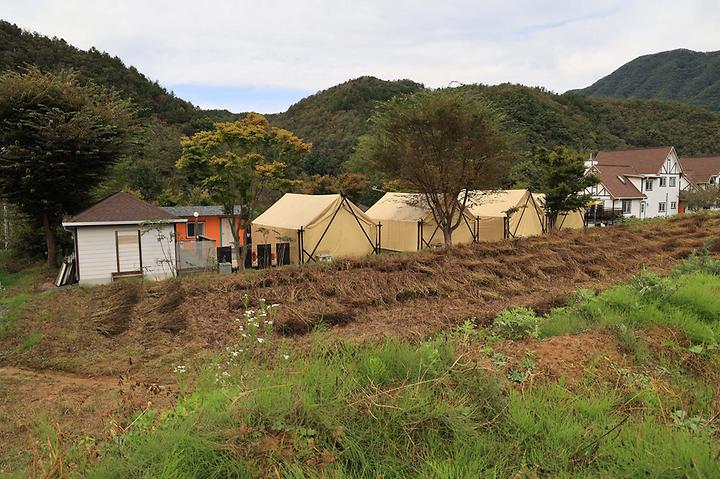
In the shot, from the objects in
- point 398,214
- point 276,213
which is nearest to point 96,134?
point 276,213

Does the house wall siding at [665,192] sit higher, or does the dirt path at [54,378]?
the house wall siding at [665,192]

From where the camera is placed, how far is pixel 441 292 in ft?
31.3

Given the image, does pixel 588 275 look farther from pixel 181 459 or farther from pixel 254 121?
pixel 254 121

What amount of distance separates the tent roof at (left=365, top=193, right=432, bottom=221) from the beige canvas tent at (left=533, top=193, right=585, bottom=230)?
6290 mm

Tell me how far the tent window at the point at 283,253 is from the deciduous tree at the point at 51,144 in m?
6.81

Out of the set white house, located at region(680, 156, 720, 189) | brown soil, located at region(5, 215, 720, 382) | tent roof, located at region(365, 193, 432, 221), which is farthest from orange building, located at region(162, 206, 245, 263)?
white house, located at region(680, 156, 720, 189)

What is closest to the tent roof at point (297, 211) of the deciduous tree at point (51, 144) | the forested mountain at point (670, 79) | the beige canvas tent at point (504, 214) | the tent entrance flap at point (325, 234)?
the tent entrance flap at point (325, 234)

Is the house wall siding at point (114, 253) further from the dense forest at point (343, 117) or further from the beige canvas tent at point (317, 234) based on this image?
the dense forest at point (343, 117)

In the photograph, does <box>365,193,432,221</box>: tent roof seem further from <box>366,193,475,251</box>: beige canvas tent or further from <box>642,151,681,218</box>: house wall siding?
<box>642,151,681,218</box>: house wall siding

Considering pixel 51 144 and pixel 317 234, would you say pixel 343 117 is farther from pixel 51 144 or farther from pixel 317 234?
pixel 51 144

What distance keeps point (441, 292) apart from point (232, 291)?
4544 millimetres

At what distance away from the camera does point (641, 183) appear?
34.7m

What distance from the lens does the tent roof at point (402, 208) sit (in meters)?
18.9

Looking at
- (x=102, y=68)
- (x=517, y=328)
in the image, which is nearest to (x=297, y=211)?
(x=517, y=328)
